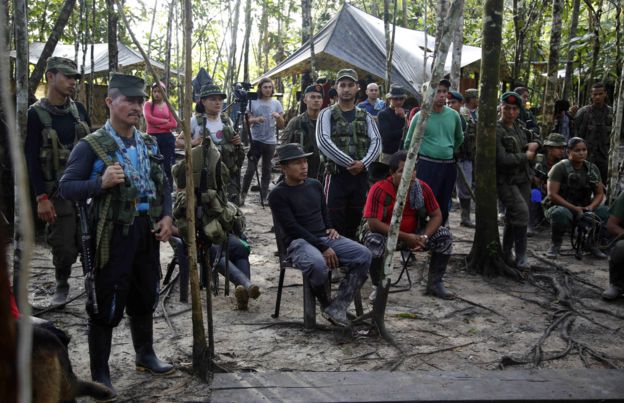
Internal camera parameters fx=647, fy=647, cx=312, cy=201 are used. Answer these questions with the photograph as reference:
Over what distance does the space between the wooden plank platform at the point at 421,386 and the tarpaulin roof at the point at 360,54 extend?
34.9 ft

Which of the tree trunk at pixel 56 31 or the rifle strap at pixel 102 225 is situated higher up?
the tree trunk at pixel 56 31

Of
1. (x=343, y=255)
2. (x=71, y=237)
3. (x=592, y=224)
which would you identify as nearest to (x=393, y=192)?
(x=343, y=255)

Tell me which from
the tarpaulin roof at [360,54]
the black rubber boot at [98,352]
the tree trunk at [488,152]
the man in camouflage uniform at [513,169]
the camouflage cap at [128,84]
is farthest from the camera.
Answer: the tarpaulin roof at [360,54]

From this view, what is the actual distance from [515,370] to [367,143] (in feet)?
9.47

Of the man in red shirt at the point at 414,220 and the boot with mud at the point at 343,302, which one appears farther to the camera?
the man in red shirt at the point at 414,220

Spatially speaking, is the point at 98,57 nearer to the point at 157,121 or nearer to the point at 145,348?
the point at 157,121

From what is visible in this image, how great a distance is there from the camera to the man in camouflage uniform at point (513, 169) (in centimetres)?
698

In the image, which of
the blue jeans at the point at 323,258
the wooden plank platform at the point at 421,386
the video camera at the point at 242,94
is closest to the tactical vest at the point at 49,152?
the blue jeans at the point at 323,258

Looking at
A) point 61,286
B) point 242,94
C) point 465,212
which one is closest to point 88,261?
point 61,286

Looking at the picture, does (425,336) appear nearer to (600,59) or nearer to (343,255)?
(343,255)

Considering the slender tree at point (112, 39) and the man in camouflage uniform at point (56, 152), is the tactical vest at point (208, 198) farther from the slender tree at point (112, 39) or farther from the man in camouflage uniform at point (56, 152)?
the slender tree at point (112, 39)

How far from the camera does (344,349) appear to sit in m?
4.71

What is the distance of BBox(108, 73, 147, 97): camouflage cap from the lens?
147 inches

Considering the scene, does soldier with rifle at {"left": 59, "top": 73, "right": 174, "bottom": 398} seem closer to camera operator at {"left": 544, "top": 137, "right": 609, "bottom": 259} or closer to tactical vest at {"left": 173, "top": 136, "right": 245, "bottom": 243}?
tactical vest at {"left": 173, "top": 136, "right": 245, "bottom": 243}
